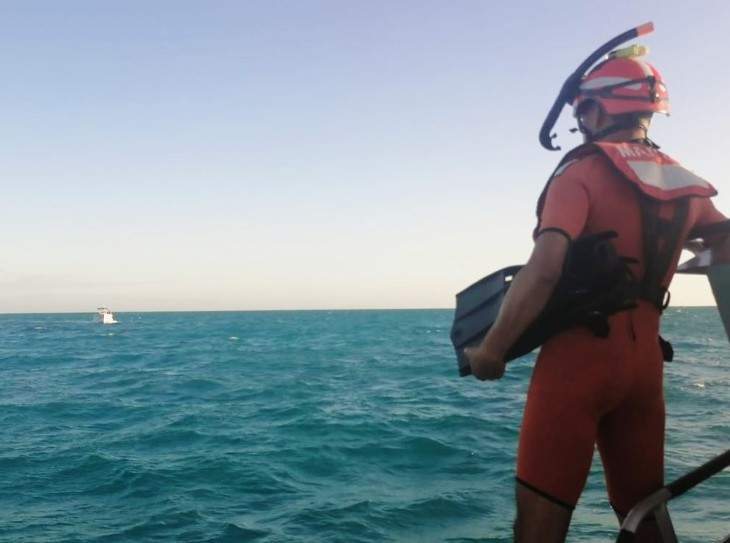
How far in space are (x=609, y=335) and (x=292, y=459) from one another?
34.9 ft

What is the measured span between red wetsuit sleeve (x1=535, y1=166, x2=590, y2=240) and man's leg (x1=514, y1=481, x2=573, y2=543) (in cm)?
96

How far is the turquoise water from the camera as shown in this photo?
8047 millimetres

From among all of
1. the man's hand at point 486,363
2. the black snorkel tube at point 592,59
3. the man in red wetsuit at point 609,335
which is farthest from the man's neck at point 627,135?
the man's hand at point 486,363

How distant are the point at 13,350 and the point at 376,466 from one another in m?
42.1

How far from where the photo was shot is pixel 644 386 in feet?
7.48

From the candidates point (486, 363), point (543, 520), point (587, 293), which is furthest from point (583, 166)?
point (543, 520)

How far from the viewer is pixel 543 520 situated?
2137 millimetres

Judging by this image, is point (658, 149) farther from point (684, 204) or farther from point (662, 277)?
point (662, 277)

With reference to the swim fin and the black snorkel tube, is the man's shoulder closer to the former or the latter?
the swim fin

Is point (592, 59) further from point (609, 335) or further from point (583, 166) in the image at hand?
point (609, 335)

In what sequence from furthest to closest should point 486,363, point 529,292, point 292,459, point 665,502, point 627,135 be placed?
point 292,459
point 627,135
point 665,502
point 486,363
point 529,292

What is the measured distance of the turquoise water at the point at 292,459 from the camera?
8.05 meters

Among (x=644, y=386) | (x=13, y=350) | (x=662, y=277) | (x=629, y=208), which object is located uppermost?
(x=629, y=208)

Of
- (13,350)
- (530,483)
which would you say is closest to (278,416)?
(530,483)
